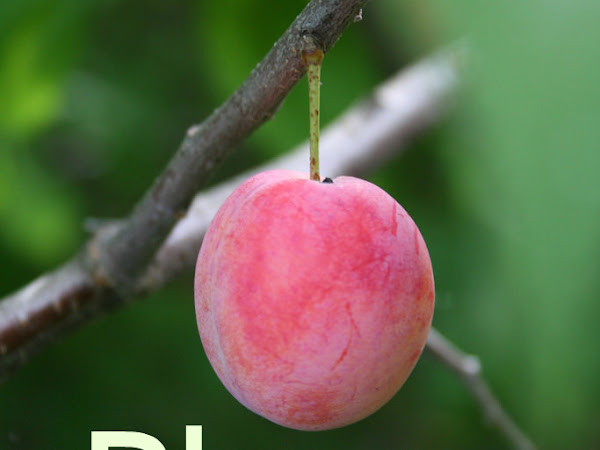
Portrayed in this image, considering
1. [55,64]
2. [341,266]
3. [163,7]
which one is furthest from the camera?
[163,7]

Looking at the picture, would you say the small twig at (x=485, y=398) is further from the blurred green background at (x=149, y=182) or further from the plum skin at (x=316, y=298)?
the plum skin at (x=316, y=298)

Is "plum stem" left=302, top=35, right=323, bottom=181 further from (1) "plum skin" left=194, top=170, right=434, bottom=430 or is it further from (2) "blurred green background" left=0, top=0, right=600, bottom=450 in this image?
(2) "blurred green background" left=0, top=0, right=600, bottom=450

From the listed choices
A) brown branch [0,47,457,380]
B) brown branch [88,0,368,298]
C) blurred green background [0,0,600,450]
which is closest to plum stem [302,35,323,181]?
brown branch [88,0,368,298]

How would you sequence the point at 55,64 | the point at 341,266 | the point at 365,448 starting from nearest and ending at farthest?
the point at 341,266, the point at 55,64, the point at 365,448

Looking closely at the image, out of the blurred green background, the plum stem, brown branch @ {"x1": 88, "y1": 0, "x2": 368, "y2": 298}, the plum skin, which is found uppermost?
the blurred green background

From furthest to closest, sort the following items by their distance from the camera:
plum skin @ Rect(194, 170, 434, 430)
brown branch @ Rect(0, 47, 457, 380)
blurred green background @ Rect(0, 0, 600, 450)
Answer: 1. blurred green background @ Rect(0, 0, 600, 450)
2. brown branch @ Rect(0, 47, 457, 380)
3. plum skin @ Rect(194, 170, 434, 430)

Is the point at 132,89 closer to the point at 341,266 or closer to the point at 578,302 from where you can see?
the point at 341,266

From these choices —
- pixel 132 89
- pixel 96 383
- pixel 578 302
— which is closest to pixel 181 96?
pixel 132 89
